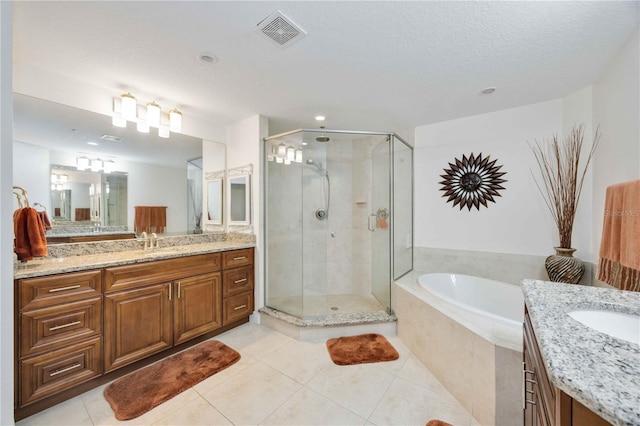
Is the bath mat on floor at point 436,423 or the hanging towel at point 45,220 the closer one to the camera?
the bath mat on floor at point 436,423

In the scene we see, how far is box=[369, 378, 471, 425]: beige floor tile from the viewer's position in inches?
56.4

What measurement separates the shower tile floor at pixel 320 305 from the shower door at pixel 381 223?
16cm

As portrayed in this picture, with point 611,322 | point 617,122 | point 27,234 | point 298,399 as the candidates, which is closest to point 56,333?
point 27,234

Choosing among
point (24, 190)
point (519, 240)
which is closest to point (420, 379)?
point (519, 240)

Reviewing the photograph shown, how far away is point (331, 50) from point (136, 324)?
240 centimetres

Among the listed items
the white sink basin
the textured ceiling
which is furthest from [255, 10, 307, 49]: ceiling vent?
the white sink basin

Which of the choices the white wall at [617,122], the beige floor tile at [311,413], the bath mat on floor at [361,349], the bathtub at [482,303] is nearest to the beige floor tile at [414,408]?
the beige floor tile at [311,413]

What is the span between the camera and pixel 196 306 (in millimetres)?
2180

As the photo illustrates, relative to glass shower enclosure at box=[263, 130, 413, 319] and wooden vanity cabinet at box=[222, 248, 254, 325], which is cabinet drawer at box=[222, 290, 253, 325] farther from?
glass shower enclosure at box=[263, 130, 413, 319]

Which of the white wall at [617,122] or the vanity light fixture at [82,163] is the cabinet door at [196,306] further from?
the white wall at [617,122]

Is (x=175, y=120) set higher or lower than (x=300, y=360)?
higher

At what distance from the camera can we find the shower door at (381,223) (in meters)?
2.80

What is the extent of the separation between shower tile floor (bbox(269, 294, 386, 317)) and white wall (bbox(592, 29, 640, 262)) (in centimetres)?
209

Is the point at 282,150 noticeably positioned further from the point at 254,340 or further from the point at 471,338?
the point at 471,338
